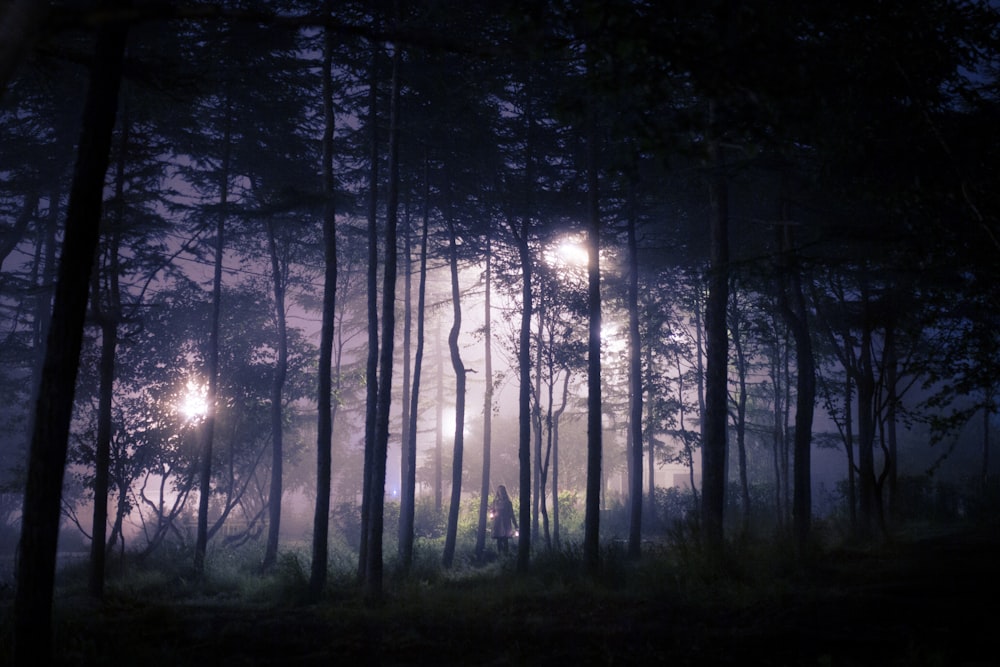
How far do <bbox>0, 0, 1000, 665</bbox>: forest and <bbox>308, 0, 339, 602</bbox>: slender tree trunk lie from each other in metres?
0.07

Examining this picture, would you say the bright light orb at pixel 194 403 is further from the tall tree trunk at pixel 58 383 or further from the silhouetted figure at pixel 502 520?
the tall tree trunk at pixel 58 383

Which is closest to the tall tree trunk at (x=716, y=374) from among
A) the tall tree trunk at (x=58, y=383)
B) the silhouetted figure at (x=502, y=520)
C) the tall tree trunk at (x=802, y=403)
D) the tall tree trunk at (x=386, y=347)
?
the tall tree trunk at (x=802, y=403)

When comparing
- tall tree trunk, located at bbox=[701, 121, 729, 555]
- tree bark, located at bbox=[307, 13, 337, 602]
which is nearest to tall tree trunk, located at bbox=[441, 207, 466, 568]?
tree bark, located at bbox=[307, 13, 337, 602]

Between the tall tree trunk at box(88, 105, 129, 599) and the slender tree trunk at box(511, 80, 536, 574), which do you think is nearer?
the tall tree trunk at box(88, 105, 129, 599)

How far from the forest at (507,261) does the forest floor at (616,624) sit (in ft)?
0.34

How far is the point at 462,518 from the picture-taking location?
32.3 meters

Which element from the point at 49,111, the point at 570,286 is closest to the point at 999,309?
the point at 570,286

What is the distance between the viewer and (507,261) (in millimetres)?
21328

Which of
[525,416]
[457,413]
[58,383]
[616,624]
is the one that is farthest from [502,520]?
[58,383]

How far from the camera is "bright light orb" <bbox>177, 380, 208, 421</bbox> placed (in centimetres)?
2205

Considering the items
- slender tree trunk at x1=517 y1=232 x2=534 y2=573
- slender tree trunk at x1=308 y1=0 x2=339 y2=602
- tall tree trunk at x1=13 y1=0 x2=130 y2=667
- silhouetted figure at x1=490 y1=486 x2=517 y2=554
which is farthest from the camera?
silhouetted figure at x1=490 y1=486 x2=517 y2=554

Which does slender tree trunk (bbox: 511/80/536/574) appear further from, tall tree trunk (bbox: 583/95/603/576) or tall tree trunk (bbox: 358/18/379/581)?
tall tree trunk (bbox: 358/18/379/581)

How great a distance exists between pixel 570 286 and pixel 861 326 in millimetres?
8786

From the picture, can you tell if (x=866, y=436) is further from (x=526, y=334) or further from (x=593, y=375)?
(x=526, y=334)
